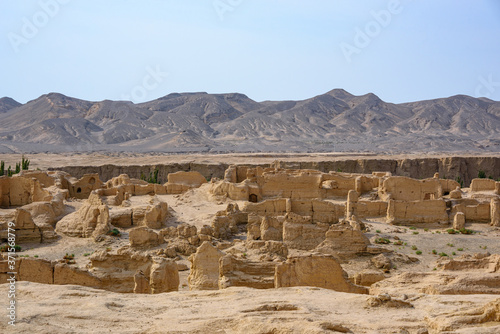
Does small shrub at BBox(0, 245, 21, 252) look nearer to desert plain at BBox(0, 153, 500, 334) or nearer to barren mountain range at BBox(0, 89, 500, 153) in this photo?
desert plain at BBox(0, 153, 500, 334)

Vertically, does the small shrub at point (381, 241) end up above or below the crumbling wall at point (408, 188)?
below

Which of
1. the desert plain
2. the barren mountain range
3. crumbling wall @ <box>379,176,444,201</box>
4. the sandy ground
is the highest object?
the barren mountain range

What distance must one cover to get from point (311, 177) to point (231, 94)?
150 meters

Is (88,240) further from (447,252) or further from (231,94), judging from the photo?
(231,94)

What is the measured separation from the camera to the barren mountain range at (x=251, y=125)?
10100 centimetres

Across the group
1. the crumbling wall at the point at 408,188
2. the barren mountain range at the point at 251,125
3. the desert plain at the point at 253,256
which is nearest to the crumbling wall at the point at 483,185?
the desert plain at the point at 253,256

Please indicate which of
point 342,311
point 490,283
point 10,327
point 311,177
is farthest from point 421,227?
point 10,327

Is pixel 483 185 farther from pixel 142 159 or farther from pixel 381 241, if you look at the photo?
pixel 142 159

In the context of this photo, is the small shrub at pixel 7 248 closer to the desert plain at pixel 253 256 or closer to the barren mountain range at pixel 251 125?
the desert plain at pixel 253 256

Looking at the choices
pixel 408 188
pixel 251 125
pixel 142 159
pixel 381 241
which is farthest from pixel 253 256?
pixel 251 125

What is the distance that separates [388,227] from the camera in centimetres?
2364

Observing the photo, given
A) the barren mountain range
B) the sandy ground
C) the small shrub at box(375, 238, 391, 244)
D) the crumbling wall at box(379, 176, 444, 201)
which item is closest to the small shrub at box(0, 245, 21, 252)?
the small shrub at box(375, 238, 391, 244)

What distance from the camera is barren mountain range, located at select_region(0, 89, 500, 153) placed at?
101 m

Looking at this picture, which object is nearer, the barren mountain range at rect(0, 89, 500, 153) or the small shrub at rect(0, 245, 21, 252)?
the small shrub at rect(0, 245, 21, 252)
